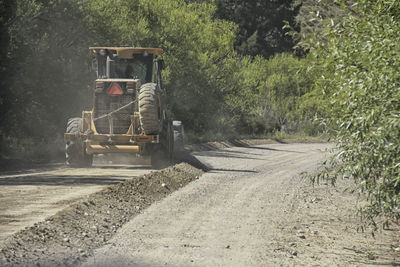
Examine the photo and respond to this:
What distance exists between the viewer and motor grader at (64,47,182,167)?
17.7m

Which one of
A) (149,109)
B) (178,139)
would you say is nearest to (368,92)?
(149,109)

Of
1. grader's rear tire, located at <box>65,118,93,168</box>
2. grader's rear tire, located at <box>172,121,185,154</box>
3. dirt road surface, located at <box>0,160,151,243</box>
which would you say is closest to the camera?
dirt road surface, located at <box>0,160,151,243</box>

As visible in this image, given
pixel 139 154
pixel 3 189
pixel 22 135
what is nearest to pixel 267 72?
pixel 22 135

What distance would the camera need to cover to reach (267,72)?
5581 centimetres

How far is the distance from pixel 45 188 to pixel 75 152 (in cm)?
510

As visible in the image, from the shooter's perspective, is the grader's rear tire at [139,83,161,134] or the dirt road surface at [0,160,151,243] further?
the grader's rear tire at [139,83,161,134]

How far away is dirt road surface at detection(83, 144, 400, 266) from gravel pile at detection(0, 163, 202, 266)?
0.82 ft

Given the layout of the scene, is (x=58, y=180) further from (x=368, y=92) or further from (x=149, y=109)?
(x=368, y=92)

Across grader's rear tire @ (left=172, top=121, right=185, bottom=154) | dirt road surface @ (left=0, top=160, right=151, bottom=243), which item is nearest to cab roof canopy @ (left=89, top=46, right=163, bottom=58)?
dirt road surface @ (left=0, top=160, right=151, bottom=243)

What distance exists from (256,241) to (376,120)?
2.39m

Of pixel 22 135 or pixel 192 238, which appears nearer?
pixel 192 238

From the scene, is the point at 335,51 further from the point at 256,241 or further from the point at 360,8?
the point at 256,241

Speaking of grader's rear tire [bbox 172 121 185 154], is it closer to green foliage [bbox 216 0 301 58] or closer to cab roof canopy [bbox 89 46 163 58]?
cab roof canopy [bbox 89 46 163 58]

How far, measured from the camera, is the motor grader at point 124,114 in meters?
17.7
